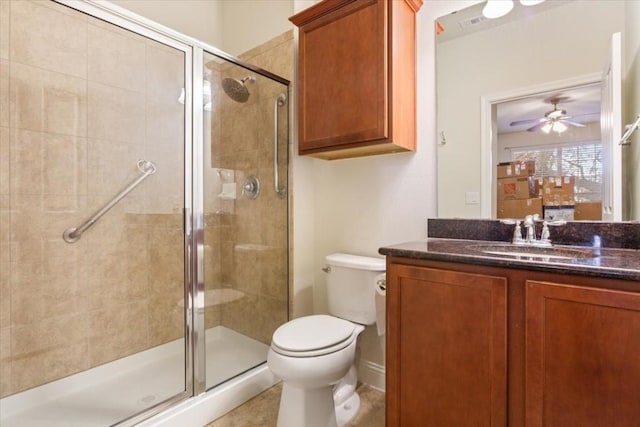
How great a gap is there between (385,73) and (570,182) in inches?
35.9

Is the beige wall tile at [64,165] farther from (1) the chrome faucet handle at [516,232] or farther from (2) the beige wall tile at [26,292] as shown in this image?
(1) the chrome faucet handle at [516,232]

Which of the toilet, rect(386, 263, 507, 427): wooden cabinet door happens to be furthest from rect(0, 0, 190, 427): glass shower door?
Result: rect(386, 263, 507, 427): wooden cabinet door

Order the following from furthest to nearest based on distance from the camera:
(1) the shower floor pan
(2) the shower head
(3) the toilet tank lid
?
(2) the shower head
(3) the toilet tank lid
(1) the shower floor pan

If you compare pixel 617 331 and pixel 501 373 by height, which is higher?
pixel 617 331

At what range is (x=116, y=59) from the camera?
1.83 m

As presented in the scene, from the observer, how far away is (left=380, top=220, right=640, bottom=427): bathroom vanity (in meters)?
0.81

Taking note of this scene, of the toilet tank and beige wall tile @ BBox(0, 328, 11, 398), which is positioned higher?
the toilet tank

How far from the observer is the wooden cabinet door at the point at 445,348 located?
3.17 ft

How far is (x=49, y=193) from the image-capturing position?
1.65 m

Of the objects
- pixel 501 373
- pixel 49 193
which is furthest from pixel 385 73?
pixel 49 193

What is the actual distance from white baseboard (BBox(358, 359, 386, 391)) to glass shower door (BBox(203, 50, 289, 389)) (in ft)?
1.91

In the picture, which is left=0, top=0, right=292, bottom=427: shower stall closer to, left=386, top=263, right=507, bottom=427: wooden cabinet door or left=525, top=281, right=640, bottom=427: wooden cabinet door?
left=386, top=263, right=507, bottom=427: wooden cabinet door

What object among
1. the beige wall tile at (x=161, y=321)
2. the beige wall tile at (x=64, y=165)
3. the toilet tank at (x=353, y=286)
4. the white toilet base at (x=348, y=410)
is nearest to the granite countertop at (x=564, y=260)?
the toilet tank at (x=353, y=286)

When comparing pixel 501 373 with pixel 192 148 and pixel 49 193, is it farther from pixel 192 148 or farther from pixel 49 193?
pixel 49 193
